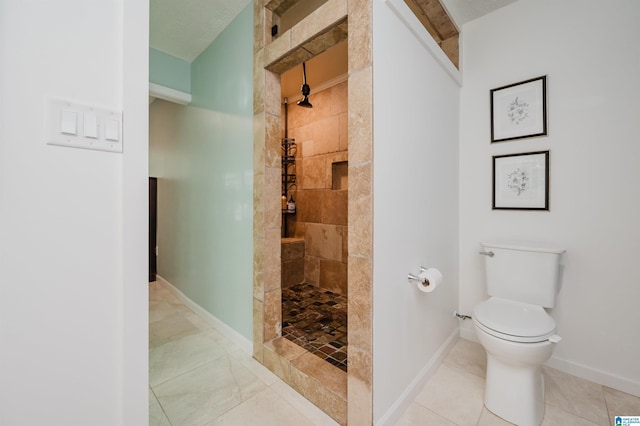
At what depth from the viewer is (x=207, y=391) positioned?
1.68m

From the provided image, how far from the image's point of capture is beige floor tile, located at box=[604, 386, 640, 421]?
4.83ft

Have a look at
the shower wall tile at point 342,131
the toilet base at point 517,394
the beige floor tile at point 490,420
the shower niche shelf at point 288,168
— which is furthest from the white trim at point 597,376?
the shower niche shelf at point 288,168

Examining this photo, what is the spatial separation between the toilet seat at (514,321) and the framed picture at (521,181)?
75 centimetres

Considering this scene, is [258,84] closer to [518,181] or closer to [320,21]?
[320,21]

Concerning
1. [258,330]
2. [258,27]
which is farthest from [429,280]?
[258,27]

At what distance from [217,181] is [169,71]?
1.30m

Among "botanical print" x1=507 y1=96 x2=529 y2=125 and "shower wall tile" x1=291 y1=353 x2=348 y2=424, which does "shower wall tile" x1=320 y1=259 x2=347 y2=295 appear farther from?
"botanical print" x1=507 y1=96 x2=529 y2=125

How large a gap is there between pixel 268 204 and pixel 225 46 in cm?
153

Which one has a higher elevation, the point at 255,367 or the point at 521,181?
the point at 521,181
